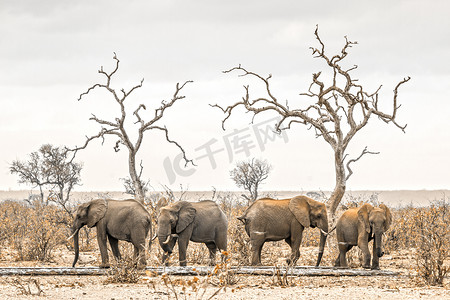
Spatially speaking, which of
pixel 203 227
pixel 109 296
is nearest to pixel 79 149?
pixel 203 227

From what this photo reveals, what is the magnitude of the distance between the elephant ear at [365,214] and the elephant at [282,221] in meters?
1.06

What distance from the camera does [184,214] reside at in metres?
17.1

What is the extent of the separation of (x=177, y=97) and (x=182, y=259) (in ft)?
30.2

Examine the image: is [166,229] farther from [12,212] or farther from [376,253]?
[12,212]

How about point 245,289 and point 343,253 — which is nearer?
point 245,289

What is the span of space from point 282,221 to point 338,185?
4224 millimetres

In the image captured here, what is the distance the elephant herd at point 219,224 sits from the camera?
1628cm

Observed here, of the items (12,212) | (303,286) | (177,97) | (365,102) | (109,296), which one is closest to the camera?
(109,296)

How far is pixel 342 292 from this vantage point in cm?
1274

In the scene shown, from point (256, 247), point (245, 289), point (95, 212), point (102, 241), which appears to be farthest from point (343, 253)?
point (95, 212)

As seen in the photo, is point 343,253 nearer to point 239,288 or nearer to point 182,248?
point 182,248

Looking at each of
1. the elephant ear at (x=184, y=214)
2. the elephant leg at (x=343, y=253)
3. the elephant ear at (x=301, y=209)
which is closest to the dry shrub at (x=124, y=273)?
the elephant ear at (x=184, y=214)

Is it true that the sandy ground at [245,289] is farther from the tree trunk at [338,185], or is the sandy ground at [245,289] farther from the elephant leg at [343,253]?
the tree trunk at [338,185]

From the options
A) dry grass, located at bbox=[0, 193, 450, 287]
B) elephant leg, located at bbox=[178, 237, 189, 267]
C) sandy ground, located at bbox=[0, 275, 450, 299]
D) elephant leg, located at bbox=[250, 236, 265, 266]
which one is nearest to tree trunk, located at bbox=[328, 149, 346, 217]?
dry grass, located at bbox=[0, 193, 450, 287]
